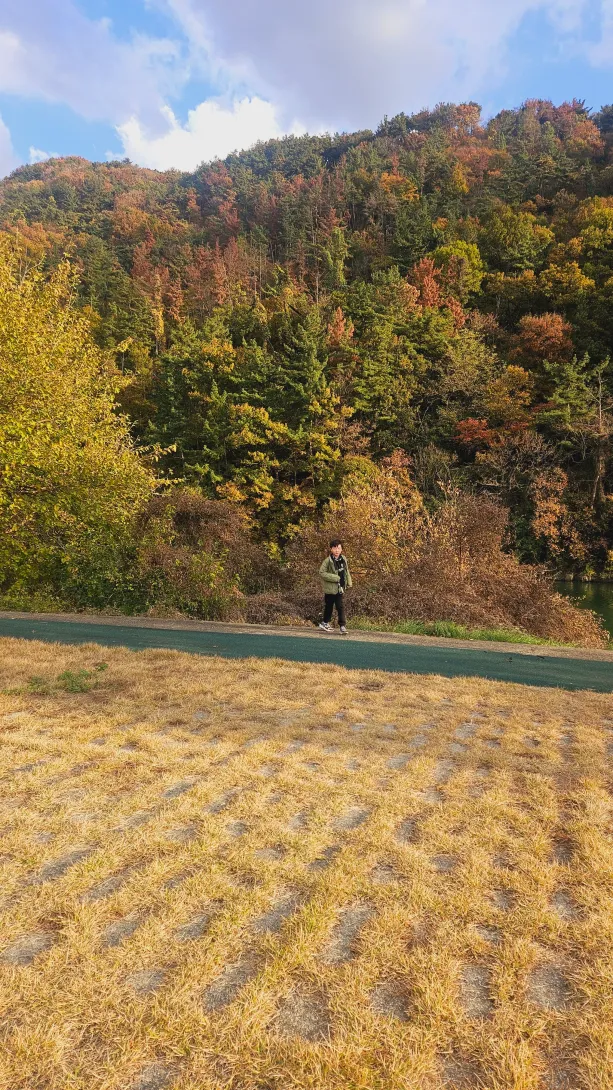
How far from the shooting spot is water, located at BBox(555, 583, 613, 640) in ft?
70.2

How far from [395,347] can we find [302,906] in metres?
34.2

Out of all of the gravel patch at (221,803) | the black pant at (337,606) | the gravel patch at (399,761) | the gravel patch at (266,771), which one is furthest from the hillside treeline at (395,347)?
the gravel patch at (221,803)

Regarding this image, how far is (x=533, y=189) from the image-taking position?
51.8 meters

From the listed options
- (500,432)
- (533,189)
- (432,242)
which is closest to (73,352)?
(500,432)

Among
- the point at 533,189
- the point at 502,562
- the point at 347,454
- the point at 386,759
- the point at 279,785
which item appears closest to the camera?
the point at 279,785

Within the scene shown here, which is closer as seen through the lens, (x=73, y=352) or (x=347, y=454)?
(x=73, y=352)

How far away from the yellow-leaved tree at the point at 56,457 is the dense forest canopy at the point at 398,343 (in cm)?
158

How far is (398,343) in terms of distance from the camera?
110 feet

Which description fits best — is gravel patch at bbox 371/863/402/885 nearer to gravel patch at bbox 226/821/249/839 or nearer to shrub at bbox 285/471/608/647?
gravel patch at bbox 226/821/249/839

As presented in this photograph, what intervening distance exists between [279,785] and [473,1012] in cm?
181

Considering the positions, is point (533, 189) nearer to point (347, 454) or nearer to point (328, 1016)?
point (347, 454)

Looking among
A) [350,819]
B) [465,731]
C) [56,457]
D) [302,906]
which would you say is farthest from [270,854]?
[56,457]

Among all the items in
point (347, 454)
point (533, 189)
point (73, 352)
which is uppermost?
point (533, 189)

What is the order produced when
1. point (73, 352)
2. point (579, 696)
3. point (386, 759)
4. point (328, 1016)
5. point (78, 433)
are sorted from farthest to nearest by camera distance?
point (73, 352)
point (78, 433)
point (579, 696)
point (386, 759)
point (328, 1016)
